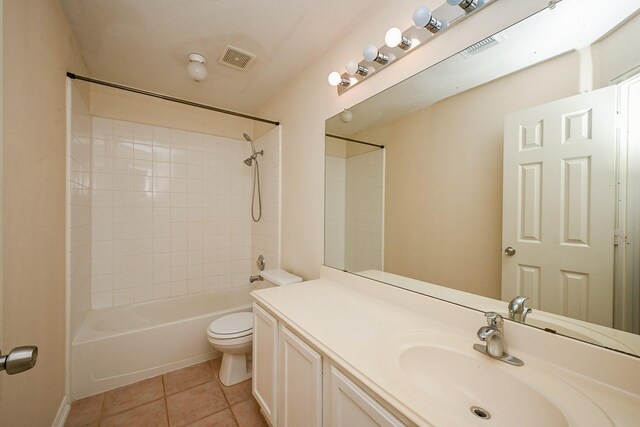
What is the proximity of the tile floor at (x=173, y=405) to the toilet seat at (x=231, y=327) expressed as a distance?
14.7 inches

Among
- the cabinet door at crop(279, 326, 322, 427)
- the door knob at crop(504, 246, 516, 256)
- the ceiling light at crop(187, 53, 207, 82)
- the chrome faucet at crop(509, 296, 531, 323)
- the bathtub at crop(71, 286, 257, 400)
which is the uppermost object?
the ceiling light at crop(187, 53, 207, 82)

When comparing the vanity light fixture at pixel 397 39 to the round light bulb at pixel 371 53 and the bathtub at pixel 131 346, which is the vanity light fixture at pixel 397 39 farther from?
the bathtub at pixel 131 346

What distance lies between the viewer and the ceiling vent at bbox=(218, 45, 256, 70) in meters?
1.74

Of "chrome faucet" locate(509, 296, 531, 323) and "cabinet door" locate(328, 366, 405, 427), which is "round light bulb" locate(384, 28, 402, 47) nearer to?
"chrome faucet" locate(509, 296, 531, 323)

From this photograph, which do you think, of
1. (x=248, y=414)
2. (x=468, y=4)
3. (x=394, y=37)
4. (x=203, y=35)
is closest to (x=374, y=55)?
(x=394, y=37)

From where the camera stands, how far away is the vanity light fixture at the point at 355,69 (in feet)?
4.51

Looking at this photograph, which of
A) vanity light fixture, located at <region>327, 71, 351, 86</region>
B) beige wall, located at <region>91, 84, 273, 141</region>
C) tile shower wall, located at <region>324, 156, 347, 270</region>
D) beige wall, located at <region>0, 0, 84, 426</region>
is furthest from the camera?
beige wall, located at <region>91, 84, 273, 141</region>

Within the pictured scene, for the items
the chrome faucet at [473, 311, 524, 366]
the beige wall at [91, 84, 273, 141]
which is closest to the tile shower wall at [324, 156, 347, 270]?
the chrome faucet at [473, 311, 524, 366]

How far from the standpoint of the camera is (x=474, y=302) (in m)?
0.94

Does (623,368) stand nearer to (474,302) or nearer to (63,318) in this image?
(474,302)

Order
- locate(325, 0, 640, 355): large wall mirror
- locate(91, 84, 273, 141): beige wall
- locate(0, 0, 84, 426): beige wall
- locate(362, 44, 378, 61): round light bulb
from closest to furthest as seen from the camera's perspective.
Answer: locate(325, 0, 640, 355): large wall mirror < locate(0, 0, 84, 426): beige wall < locate(362, 44, 378, 61): round light bulb < locate(91, 84, 273, 141): beige wall

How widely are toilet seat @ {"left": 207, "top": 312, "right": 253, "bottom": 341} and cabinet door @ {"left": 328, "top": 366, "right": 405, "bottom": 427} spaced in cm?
112

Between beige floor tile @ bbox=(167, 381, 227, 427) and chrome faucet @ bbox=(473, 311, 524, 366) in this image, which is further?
beige floor tile @ bbox=(167, 381, 227, 427)

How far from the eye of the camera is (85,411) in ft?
5.04
